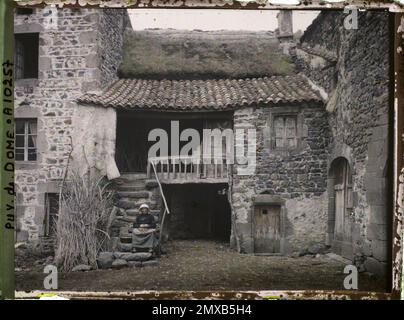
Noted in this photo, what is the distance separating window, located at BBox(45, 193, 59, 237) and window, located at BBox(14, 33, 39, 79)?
1832 mm

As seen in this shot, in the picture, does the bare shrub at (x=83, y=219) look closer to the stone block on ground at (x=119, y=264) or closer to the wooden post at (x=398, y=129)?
the stone block on ground at (x=119, y=264)

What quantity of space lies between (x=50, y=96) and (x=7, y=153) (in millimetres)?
1262

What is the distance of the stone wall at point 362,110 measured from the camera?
516 cm

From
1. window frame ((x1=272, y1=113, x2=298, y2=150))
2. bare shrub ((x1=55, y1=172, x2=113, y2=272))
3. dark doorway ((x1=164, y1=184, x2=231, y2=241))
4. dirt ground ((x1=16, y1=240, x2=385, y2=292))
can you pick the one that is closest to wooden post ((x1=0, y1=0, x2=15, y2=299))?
dirt ground ((x1=16, y1=240, x2=385, y2=292))

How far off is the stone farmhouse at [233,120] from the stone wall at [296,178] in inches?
0.9

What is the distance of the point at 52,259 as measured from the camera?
549 cm

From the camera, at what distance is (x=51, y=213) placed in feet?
19.4

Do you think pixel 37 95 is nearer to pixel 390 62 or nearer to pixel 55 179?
pixel 55 179

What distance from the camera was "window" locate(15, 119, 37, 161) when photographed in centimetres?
541


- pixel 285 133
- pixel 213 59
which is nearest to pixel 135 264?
pixel 285 133

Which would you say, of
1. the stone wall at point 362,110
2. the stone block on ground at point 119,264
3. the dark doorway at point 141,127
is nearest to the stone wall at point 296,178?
the stone wall at point 362,110

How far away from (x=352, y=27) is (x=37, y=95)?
15.1 ft

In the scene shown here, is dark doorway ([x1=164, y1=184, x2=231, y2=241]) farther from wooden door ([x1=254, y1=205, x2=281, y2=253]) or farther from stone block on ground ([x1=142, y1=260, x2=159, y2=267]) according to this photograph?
stone block on ground ([x1=142, y1=260, x2=159, y2=267])

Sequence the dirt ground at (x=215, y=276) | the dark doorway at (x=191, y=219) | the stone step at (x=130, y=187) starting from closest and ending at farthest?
1. the dirt ground at (x=215, y=276)
2. the stone step at (x=130, y=187)
3. the dark doorway at (x=191, y=219)
